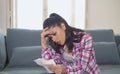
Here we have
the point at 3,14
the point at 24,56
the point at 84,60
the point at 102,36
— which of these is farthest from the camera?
the point at 3,14

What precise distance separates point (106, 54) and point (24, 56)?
918 mm

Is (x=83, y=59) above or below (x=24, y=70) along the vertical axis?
above

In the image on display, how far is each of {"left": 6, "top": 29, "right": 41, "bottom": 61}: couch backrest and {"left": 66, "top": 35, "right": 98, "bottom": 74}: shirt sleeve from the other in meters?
1.22

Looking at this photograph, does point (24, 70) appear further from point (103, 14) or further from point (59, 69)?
point (103, 14)

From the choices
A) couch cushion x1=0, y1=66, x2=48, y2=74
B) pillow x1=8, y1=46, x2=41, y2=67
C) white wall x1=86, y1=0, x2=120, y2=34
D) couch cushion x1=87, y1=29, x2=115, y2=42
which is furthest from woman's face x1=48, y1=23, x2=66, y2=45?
white wall x1=86, y1=0, x2=120, y2=34

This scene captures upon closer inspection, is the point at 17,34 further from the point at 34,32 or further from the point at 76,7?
the point at 76,7

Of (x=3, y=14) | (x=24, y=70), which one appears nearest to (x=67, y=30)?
(x=24, y=70)

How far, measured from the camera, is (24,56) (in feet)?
8.87

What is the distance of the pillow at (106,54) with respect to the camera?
2.77 meters

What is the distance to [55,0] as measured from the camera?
4.90 metres

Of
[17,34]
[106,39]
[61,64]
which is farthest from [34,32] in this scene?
[61,64]

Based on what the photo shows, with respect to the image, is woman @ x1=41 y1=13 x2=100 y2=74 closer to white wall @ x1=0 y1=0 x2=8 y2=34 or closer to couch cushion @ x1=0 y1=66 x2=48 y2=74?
couch cushion @ x1=0 y1=66 x2=48 y2=74

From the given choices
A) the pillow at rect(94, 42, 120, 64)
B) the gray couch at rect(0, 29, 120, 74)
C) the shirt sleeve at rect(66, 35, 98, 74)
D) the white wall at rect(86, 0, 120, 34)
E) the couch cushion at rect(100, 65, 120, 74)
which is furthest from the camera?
the white wall at rect(86, 0, 120, 34)

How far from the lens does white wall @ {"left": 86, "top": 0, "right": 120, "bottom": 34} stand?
15.2ft
